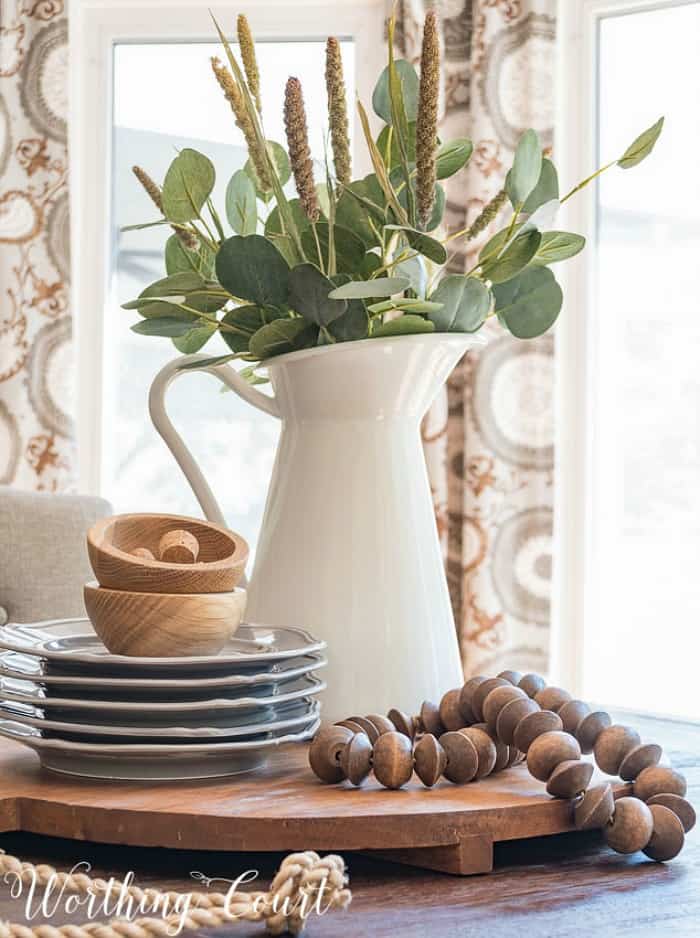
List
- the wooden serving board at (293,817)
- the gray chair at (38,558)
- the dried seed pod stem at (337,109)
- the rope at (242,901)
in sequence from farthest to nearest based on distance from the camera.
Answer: the gray chair at (38,558), the dried seed pod stem at (337,109), the wooden serving board at (293,817), the rope at (242,901)

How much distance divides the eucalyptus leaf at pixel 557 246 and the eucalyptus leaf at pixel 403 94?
15 centimetres

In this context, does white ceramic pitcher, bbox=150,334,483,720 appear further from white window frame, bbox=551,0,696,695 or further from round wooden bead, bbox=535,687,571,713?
white window frame, bbox=551,0,696,695

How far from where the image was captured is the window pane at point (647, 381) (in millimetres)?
3178

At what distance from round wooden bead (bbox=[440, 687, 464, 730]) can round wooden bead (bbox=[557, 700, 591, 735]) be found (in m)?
0.06

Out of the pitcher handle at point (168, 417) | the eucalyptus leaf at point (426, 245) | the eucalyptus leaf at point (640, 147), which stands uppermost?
the eucalyptus leaf at point (640, 147)

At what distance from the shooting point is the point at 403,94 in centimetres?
94

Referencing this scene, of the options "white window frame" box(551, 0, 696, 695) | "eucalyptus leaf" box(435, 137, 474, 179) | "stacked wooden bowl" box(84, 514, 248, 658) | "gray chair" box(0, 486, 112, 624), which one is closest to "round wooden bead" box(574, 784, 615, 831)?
"stacked wooden bowl" box(84, 514, 248, 658)

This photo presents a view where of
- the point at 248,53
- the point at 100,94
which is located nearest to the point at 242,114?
the point at 248,53

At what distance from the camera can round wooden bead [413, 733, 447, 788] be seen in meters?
0.65

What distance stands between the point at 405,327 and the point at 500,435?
7.48ft

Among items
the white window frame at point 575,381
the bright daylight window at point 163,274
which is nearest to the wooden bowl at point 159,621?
the white window frame at point 575,381

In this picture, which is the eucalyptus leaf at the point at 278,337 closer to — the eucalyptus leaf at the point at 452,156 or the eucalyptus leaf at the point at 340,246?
the eucalyptus leaf at the point at 340,246

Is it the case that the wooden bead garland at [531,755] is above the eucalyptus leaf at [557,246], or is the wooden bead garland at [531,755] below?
below

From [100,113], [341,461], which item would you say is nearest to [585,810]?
[341,461]
